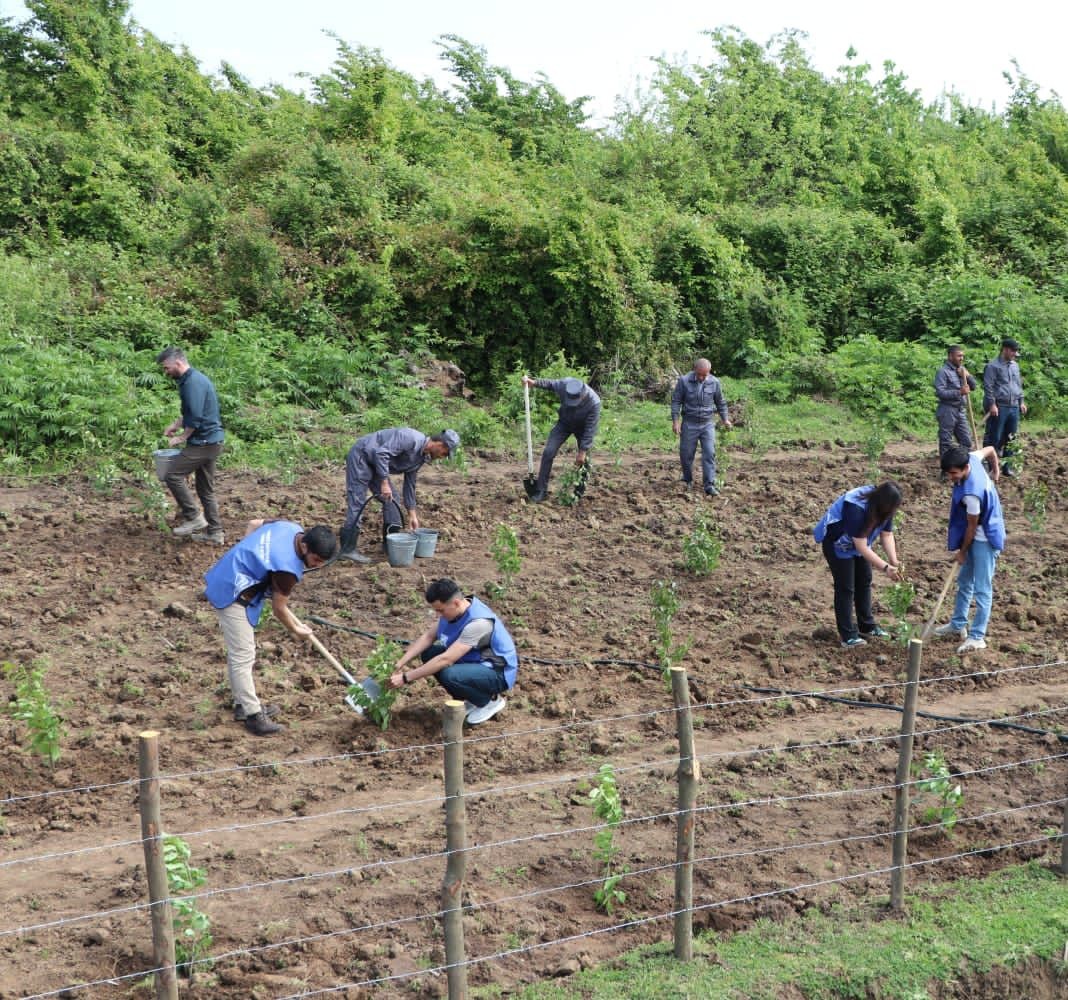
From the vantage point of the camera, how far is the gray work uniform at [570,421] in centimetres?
1165

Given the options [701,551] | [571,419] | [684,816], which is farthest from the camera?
[571,419]

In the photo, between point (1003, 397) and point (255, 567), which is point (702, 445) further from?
point (255, 567)

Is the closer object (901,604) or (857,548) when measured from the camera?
(857,548)

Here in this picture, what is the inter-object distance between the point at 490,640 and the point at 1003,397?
816cm

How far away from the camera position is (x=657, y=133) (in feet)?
76.0

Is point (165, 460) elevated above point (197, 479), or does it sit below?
above

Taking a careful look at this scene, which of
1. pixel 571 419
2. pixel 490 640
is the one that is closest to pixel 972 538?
pixel 490 640

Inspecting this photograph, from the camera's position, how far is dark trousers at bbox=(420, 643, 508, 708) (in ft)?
23.6

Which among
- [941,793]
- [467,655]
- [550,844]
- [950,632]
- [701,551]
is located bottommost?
[550,844]

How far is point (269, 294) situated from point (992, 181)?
14.6 metres

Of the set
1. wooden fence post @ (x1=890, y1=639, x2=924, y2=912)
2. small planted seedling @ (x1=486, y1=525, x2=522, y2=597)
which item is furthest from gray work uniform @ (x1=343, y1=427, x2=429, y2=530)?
wooden fence post @ (x1=890, y1=639, x2=924, y2=912)

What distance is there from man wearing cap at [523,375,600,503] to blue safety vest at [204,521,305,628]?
190 inches

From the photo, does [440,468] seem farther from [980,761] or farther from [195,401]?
[980,761]

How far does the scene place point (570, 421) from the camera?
11.8 meters
